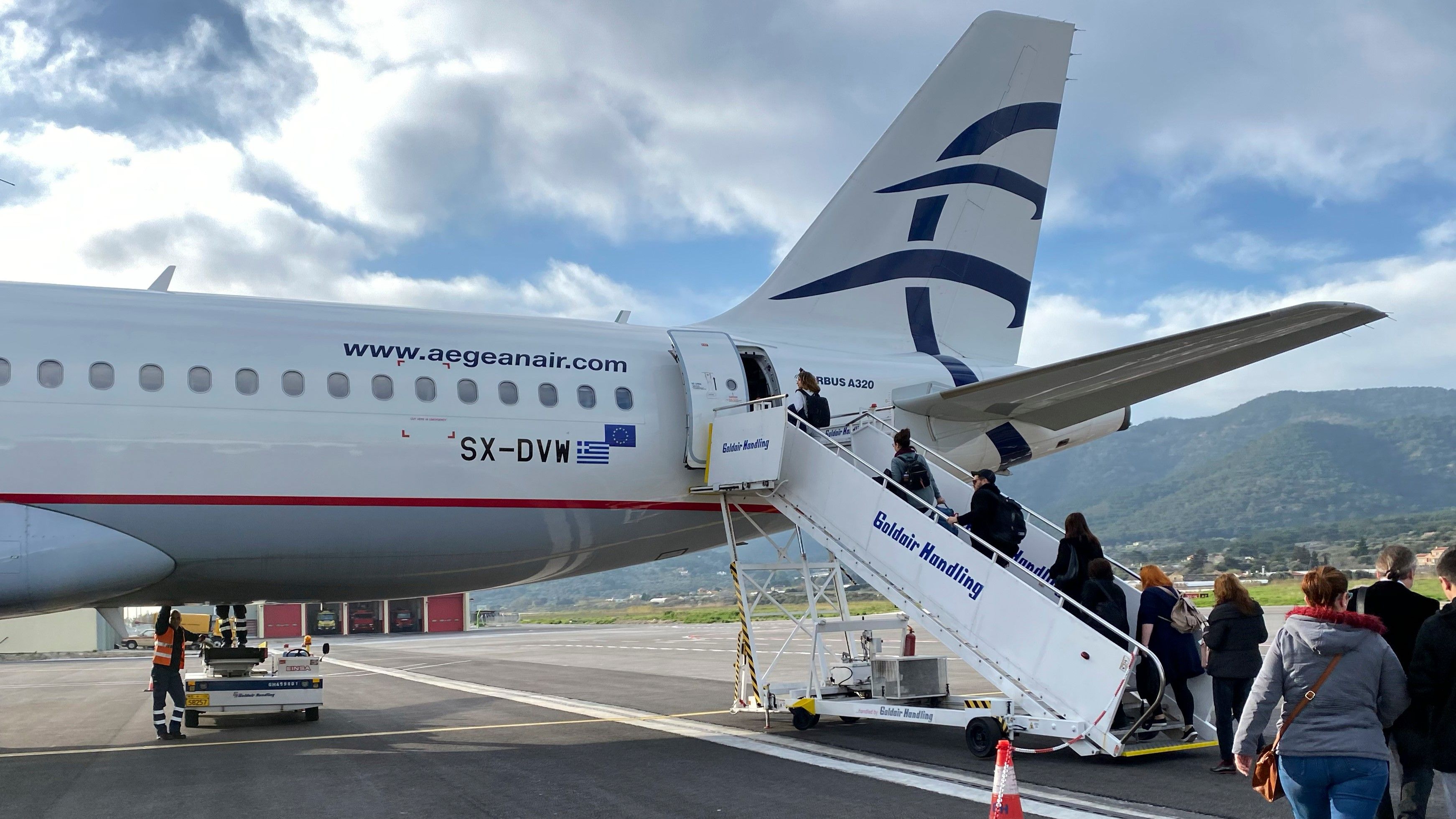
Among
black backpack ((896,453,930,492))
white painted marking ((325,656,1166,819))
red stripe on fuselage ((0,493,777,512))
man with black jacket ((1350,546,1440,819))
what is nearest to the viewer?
man with black jacket ((1350,546,1440,819))

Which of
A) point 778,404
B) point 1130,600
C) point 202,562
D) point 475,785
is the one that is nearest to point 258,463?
point 202,562

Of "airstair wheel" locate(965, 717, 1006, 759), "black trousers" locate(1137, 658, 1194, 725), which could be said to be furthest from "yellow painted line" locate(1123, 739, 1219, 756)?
"airstair wheel" locate(965, 717, 1006, 759)

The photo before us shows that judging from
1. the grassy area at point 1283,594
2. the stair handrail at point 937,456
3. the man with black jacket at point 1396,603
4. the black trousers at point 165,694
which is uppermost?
the stair handrail at point 937,456

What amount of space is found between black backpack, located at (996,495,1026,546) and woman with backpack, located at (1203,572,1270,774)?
239 cm

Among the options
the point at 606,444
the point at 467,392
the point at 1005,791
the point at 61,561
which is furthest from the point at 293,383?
the point at 1005,791

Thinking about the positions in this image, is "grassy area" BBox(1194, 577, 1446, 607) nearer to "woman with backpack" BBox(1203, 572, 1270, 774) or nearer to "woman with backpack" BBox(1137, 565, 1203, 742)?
"woman with backpack" BBox(1137, 565, 1203, 742)

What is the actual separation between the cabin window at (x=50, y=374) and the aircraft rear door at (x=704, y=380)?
7.02 meters

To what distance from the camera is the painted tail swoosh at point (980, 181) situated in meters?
17.2

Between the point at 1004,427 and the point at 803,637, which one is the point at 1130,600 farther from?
the point at 803,637

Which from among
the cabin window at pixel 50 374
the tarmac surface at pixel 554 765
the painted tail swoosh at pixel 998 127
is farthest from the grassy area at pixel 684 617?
the cabin window at pixel 50 374

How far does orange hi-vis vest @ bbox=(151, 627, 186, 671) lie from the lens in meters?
14.5

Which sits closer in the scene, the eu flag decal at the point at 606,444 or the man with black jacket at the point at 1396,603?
the man with black jacket at the point at 1396,603

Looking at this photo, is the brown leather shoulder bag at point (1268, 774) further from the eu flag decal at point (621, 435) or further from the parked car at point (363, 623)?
the parked car at point (363, 623)

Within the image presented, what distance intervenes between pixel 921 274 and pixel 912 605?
23.5ft
